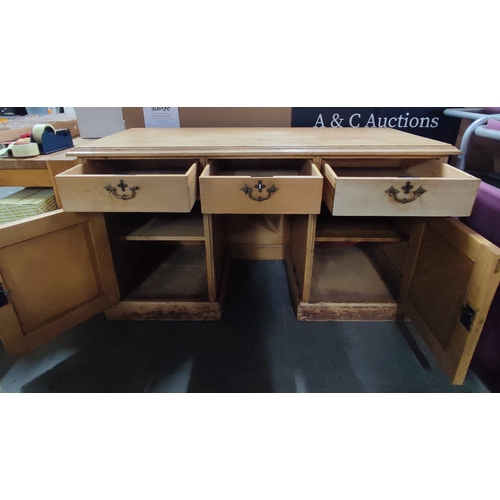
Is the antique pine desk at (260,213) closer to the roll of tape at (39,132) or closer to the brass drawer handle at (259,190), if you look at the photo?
the brass drawer handle at (259,190)

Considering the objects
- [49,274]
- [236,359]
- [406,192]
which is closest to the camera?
[406,192]

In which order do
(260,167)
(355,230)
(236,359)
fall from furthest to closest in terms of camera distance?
1. (260,167)
2. (355,230)
3. (236,359)

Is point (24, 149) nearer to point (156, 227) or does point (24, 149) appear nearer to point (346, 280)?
Result: point (156, 227)

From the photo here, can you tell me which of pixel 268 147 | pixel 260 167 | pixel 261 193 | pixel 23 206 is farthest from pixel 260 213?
pixel 23 206

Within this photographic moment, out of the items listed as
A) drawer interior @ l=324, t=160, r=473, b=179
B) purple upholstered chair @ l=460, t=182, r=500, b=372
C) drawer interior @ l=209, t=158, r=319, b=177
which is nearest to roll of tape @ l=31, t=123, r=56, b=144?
drawer interior @ l=209, t=158, r=319, b=177

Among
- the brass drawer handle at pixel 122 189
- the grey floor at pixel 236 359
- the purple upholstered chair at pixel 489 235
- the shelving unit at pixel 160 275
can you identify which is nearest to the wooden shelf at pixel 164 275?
the shelving unit at pixel 160 275

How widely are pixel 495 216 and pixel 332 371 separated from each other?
27.5 inches

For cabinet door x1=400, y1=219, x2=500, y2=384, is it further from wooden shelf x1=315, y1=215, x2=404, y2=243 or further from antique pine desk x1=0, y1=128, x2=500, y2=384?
wooden shelf x1=315, y1=215, x2=404, y2=243

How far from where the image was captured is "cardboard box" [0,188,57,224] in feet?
3.77

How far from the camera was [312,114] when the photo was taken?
5.04ft

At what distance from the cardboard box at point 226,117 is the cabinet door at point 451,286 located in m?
0.85

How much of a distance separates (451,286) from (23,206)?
4.84 feet

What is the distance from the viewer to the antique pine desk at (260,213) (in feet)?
2.92

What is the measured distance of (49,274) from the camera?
3.30 ft
